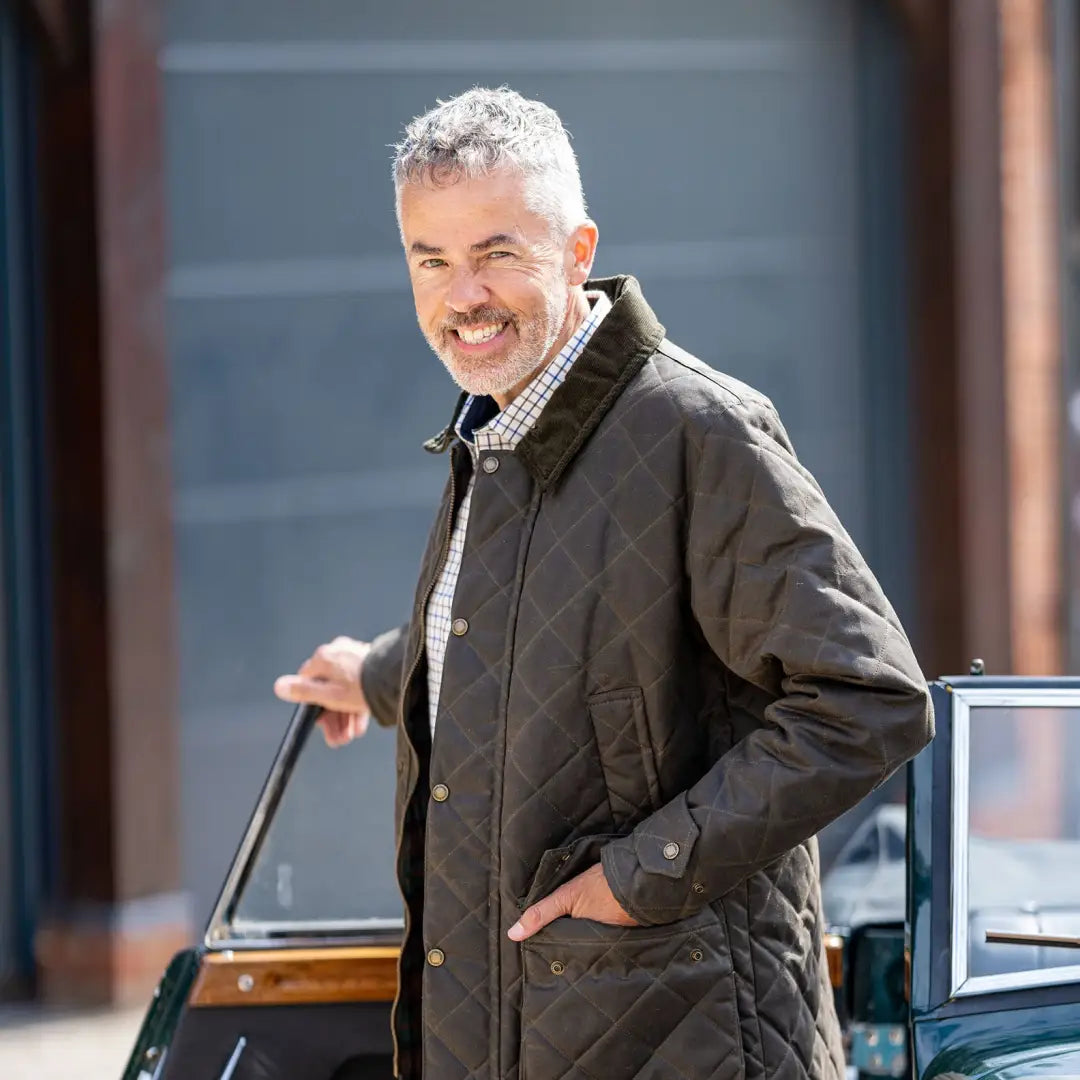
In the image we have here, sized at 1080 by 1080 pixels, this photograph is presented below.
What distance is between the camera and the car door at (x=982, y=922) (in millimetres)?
2211

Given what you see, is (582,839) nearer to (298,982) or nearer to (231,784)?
(298,982)

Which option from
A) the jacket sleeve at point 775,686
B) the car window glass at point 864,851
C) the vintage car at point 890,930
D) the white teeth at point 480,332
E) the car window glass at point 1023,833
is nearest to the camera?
the jacket sleeve at point 775,686

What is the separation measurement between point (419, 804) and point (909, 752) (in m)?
0.66

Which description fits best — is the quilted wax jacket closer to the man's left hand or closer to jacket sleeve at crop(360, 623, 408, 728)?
the man's left hand

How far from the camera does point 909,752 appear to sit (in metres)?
1.98

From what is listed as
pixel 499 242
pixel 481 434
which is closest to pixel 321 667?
pixel 481 434

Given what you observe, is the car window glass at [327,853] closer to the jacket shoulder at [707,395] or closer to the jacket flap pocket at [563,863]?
the jacket flap pocket at [563,863]

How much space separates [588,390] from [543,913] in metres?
0.63

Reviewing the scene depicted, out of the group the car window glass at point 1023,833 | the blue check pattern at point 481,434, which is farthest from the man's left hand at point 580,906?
the car window glass at point 1023,833

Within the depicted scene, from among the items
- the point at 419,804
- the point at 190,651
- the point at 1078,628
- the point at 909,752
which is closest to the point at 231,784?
the point at 190,651

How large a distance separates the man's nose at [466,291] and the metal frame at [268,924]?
0.96 m

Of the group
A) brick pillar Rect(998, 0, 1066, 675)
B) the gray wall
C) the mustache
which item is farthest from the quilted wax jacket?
brick pillar Rect(998, 0, 1066, 675)

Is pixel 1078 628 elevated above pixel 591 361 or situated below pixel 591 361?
below

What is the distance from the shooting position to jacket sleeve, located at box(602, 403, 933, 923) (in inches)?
76.4
